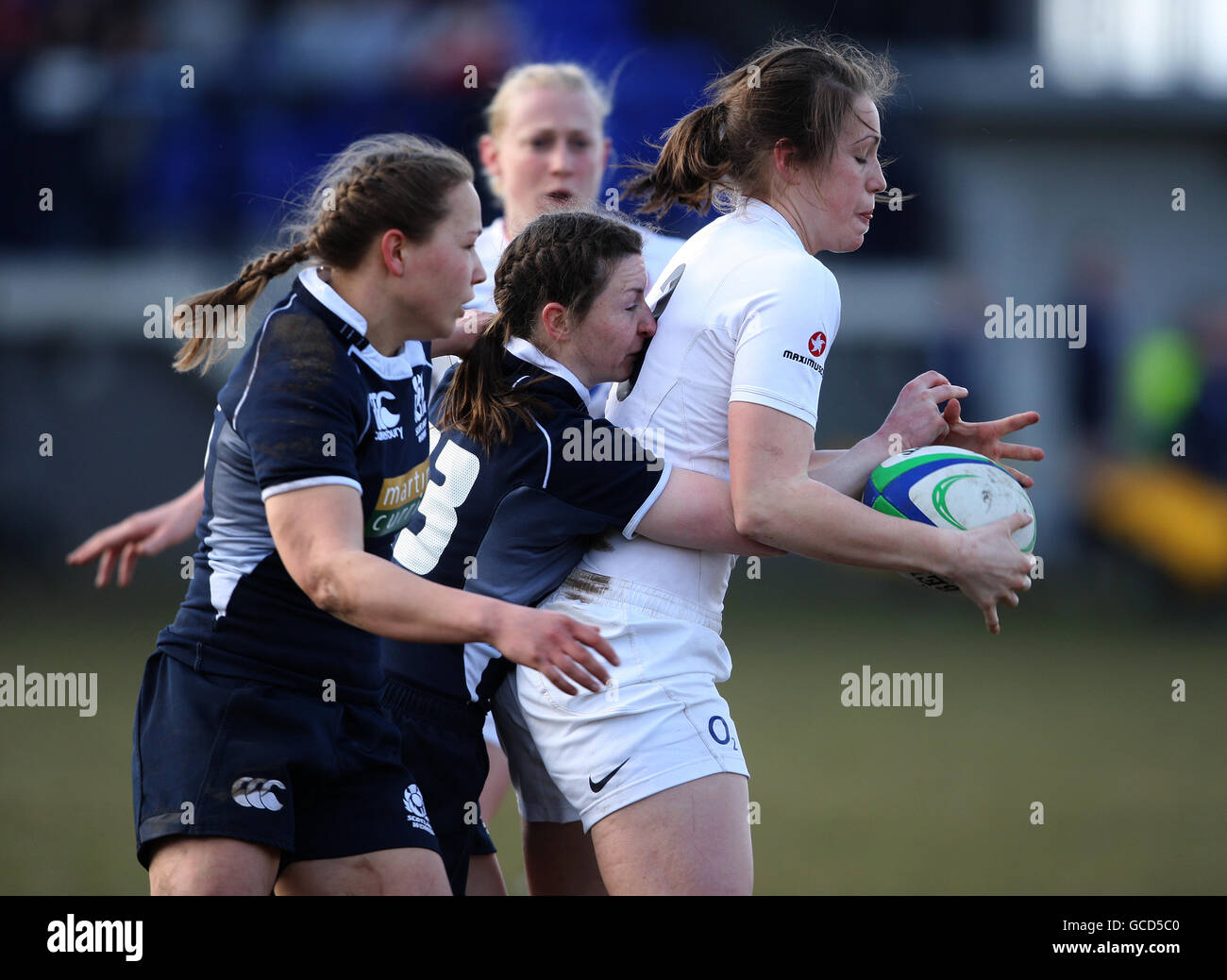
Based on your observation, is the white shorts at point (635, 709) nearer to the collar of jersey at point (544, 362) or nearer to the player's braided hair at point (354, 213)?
the collar of jersey at point (544, 362)

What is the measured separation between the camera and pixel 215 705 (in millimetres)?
2834

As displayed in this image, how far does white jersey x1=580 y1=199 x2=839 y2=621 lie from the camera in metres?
2.90

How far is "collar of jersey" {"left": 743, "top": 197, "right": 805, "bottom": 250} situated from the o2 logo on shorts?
1.08m

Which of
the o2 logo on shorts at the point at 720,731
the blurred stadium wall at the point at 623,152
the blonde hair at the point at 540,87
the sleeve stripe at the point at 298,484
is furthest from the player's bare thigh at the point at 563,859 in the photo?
the blurred stadium wall at the point at 623,152

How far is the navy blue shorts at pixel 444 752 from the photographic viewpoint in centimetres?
317

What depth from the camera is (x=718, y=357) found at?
3.01m

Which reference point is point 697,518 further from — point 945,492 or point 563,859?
point 563,859

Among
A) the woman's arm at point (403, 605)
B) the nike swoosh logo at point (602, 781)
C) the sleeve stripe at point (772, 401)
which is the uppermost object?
the sleeve stripe at point (772, 401)

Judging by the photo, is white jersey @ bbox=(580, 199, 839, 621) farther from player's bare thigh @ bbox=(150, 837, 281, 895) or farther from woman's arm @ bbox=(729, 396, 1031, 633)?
player's bare thigh @ bbox=(150, 837, 281, 895)

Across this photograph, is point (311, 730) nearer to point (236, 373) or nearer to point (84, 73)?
point (236, 373)

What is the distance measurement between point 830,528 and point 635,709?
557mm

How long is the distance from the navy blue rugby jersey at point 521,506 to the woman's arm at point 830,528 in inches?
8.5

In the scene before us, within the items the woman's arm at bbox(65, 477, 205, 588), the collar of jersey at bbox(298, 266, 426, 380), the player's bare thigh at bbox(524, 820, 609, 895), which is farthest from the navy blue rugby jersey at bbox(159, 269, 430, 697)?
the woman's arm at bbox(65, 477, 205, 588)

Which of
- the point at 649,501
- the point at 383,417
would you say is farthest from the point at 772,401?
the point at 383,417
